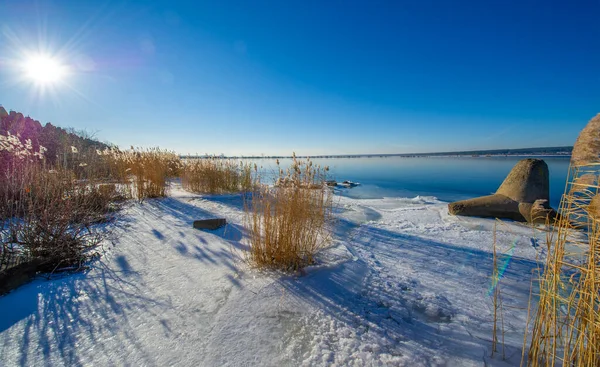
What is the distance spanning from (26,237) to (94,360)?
5.75 feet

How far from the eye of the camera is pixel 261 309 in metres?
1.66

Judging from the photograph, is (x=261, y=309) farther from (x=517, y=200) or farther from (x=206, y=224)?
(x=517, y=200)

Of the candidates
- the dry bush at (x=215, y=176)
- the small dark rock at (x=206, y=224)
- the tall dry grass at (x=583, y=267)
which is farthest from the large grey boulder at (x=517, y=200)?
the dry bush at (x=215, y=176)

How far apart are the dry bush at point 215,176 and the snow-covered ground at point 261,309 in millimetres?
4030

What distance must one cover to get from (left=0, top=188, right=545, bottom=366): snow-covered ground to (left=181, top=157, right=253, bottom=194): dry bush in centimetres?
403

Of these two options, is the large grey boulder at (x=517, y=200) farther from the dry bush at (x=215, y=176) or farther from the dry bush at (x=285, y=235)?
the dry bush at (x=215, y=176)

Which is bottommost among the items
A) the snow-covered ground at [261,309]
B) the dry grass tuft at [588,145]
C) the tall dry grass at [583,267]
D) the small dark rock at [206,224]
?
the snow-covered ground at [261,309]

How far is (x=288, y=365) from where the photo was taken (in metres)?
1.21

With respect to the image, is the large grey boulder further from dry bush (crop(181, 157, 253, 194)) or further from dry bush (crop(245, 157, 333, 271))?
dry bush (crop(181, 157, 253, 194))

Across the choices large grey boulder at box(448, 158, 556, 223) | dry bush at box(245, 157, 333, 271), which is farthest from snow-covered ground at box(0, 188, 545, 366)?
large grey boulder at box(448, 158, 556, 223)

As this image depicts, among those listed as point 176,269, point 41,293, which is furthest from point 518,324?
point 41,293

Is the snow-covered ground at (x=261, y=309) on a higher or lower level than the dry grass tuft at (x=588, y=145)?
lower

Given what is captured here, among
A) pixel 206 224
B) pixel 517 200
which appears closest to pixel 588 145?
pixel 206 224

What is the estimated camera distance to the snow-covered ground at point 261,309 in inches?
50.1
